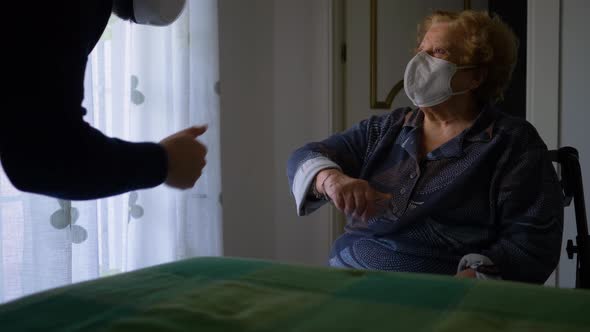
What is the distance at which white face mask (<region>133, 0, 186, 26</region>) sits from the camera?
0.77 m

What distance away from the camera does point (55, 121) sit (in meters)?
0.55

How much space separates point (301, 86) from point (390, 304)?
84.5 inches

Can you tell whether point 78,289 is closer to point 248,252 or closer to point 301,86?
point 248,252

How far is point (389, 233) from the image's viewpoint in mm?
1203

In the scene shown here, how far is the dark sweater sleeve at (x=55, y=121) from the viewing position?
1.75ft

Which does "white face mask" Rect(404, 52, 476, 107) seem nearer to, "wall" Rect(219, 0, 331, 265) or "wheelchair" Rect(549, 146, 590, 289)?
"wheelchair" Rect(549, 146, 590, 289)

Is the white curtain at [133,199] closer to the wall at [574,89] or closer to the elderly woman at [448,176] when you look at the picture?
the elderly woman at [448,176]

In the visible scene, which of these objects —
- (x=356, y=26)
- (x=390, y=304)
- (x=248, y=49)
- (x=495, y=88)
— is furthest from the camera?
(x=356, y=26)

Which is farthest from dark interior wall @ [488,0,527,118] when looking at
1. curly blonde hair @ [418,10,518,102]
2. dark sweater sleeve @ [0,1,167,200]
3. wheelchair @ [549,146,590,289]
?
dark sweater sleeve @ [0,1,167,200]

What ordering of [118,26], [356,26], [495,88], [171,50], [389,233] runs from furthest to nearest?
[356,26], [171,50], [118,26], [495,88], [389,233]

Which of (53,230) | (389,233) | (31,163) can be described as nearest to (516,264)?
(389,233)

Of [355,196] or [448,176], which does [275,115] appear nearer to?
[448,176]

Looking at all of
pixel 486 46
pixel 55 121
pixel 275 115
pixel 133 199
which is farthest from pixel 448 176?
pixel 275 115

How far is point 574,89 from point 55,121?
5.87ft
